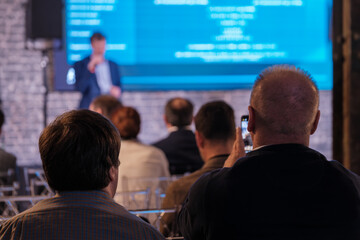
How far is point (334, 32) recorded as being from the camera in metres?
2.94

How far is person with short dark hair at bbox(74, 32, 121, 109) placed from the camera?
229 inches

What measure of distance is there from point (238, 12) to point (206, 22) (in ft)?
1.26

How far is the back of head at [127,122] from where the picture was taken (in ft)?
10.0

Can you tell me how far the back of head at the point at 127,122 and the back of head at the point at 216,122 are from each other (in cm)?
77

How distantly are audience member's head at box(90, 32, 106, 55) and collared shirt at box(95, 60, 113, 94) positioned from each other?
0.48ft

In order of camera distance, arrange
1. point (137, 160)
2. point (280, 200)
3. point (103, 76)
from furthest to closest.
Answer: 1. point (103, 76)
2. point (137, 160)
3. point (280, 200)

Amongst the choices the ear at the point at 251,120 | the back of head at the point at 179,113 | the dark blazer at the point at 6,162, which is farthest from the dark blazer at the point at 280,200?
the back of head at the point at 179,113

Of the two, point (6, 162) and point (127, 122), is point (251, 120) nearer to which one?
point (127, 122)

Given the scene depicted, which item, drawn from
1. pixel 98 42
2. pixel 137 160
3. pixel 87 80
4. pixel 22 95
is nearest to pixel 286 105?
pixel 137 160

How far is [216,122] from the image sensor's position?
236 cm

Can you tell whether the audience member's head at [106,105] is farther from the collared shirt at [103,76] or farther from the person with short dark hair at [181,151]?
the collared shirt at [103,76]

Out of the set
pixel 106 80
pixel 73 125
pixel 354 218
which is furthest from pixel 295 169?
pixel 106 80

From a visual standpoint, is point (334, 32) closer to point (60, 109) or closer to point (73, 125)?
point (73, 125)

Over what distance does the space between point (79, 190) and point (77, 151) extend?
91 mm
